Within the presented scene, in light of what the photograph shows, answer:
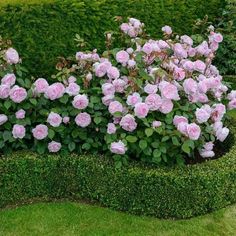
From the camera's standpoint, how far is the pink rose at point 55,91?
16.4 ft

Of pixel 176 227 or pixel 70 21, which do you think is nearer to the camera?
pixel 176 227

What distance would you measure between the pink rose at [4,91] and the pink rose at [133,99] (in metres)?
1.00

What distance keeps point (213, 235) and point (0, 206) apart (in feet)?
5.73

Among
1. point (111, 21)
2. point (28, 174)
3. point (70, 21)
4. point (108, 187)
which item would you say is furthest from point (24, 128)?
point (111, 21)

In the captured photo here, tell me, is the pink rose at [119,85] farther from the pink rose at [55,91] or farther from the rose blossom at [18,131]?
the rose blossom at [18,131]

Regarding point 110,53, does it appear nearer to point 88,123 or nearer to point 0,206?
point 88,123

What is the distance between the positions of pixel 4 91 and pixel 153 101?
123cm

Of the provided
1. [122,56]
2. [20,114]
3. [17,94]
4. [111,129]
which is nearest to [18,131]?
[20,114]

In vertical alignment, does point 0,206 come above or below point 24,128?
below

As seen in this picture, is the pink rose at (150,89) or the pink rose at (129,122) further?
the pink rose at (150,89)

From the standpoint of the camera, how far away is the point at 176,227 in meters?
4.69

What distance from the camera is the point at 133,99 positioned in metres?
4.87

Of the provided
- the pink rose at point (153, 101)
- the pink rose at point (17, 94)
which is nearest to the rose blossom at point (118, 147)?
the pink rose at point (153, 101)

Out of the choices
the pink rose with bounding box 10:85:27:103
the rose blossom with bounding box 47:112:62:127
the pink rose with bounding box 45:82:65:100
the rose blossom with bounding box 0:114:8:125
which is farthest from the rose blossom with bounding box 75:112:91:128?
the rose blossom with bounding box 0:114:8:125
